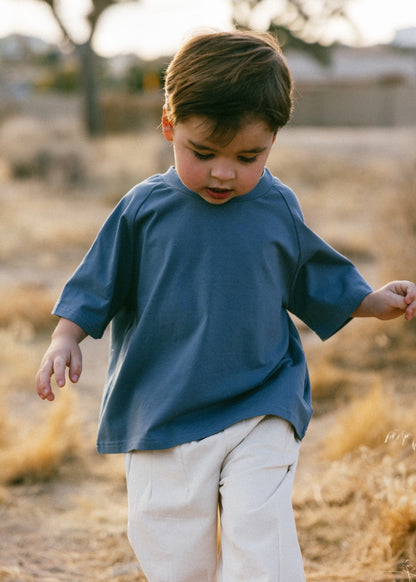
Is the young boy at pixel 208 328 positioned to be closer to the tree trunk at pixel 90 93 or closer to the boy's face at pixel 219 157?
the boy's face at pixel 219 157

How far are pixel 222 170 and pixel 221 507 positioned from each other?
78 centimetres

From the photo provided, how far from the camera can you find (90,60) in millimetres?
20422

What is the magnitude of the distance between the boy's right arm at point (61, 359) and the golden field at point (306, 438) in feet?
2.72

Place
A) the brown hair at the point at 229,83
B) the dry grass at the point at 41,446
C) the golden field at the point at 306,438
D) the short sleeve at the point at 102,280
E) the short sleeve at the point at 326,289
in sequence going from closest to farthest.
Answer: the brown hair at the point at 229,83 → the short sleeve at the point at 102,280 → the short sleeve at the point at 326,289 → the golden field at the point at 306,438 → the dry grass at the point at 41,446

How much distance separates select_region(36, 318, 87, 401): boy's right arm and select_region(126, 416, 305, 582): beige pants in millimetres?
264

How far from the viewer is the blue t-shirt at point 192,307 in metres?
1.79

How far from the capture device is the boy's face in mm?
1670

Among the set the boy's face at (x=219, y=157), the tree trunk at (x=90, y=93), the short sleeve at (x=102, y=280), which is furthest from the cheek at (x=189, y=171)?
the tree trunk at (x=90, y=93)

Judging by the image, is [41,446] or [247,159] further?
[41,446]

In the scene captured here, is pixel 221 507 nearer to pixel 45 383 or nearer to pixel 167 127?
pixel 45 383

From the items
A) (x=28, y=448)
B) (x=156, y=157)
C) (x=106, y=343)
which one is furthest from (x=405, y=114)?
(x=28, y=448)

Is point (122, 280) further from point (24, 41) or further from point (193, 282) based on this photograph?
point (24, 41)

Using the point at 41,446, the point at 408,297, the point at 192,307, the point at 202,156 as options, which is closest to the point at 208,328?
the point at 192,307

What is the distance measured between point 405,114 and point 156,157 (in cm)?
1528
